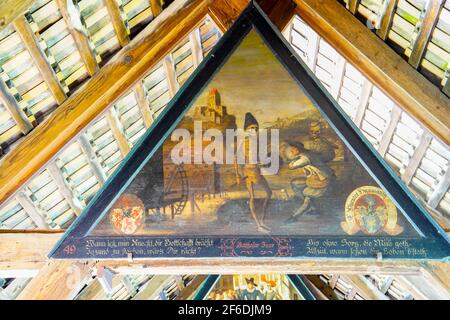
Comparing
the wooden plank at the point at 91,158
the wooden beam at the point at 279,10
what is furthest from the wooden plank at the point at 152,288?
the wooden beam at the point at 279,10

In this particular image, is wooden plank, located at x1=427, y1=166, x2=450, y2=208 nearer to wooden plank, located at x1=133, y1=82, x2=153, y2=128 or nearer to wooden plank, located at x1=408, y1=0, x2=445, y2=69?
wooden plank, located at x1=408, y1=0, x2=445, y2=69

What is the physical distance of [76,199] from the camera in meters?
8.52

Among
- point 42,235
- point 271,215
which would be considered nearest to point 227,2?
point 271,215

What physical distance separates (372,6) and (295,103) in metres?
1.65

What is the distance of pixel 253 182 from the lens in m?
5.56

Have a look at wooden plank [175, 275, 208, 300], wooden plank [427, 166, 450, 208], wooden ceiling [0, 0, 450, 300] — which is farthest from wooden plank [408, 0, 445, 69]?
wooden plank [175, 275, 208, 300]

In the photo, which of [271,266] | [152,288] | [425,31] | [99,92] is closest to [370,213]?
[271,266]

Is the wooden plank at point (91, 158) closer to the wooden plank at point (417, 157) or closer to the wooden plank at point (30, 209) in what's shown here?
the wooden plank at point (30, 209)

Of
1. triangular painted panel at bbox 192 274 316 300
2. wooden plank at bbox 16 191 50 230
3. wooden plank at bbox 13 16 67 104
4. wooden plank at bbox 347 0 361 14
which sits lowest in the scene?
triangular painted panel at bbox 192 274 316 300

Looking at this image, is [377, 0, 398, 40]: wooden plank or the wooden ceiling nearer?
the wooden ceiling

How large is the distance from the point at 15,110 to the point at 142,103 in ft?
6.99

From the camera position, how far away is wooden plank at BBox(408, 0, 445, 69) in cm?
588

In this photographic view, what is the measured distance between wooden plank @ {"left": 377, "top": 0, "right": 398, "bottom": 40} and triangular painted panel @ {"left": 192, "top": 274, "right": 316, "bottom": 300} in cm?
564
